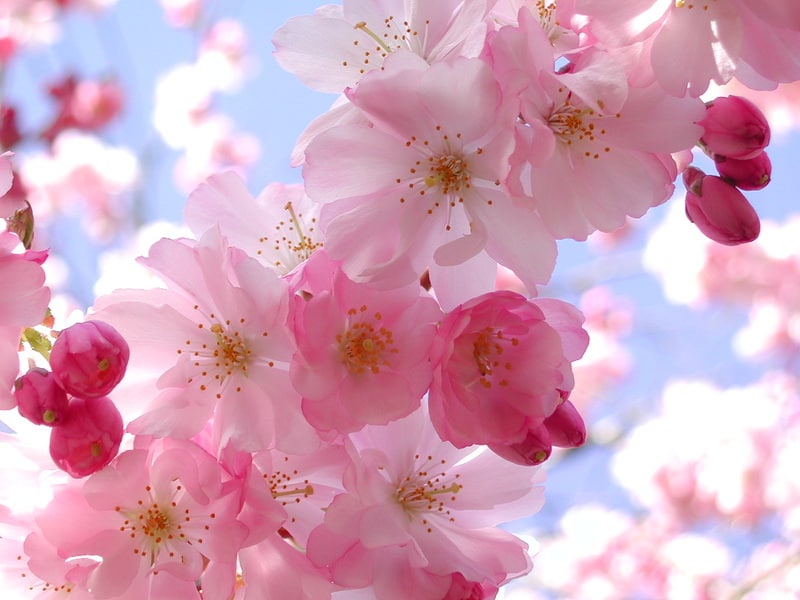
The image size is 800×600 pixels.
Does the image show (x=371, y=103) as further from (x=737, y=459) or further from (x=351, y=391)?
(x=737, y=459)

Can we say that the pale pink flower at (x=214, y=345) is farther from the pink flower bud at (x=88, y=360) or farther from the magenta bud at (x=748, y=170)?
the magenta bud at (x=748, y=170)

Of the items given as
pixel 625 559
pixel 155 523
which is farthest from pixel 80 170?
pixel 155 523

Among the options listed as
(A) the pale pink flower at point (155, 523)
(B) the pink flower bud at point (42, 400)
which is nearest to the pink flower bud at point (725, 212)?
(A) the pale pink flower at point (155, 523)

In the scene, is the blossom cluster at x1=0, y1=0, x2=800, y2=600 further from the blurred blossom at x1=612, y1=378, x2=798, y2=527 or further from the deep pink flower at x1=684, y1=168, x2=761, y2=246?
the blurred blossom at x1=612, y1=378, x2=798, y2=527

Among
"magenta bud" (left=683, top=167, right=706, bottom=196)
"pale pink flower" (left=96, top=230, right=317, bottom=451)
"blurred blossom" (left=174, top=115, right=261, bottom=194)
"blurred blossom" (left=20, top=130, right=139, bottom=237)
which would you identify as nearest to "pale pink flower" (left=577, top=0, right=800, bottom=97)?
"magenta bud" (left=683, top=167, right=706, bottom=196)

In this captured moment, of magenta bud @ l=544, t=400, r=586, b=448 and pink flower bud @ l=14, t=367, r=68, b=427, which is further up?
pink flower bud @ l=14, t=367, r=68, b=427

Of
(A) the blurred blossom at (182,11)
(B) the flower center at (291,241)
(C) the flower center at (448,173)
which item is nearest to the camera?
(C) the flower center at (448,173)
